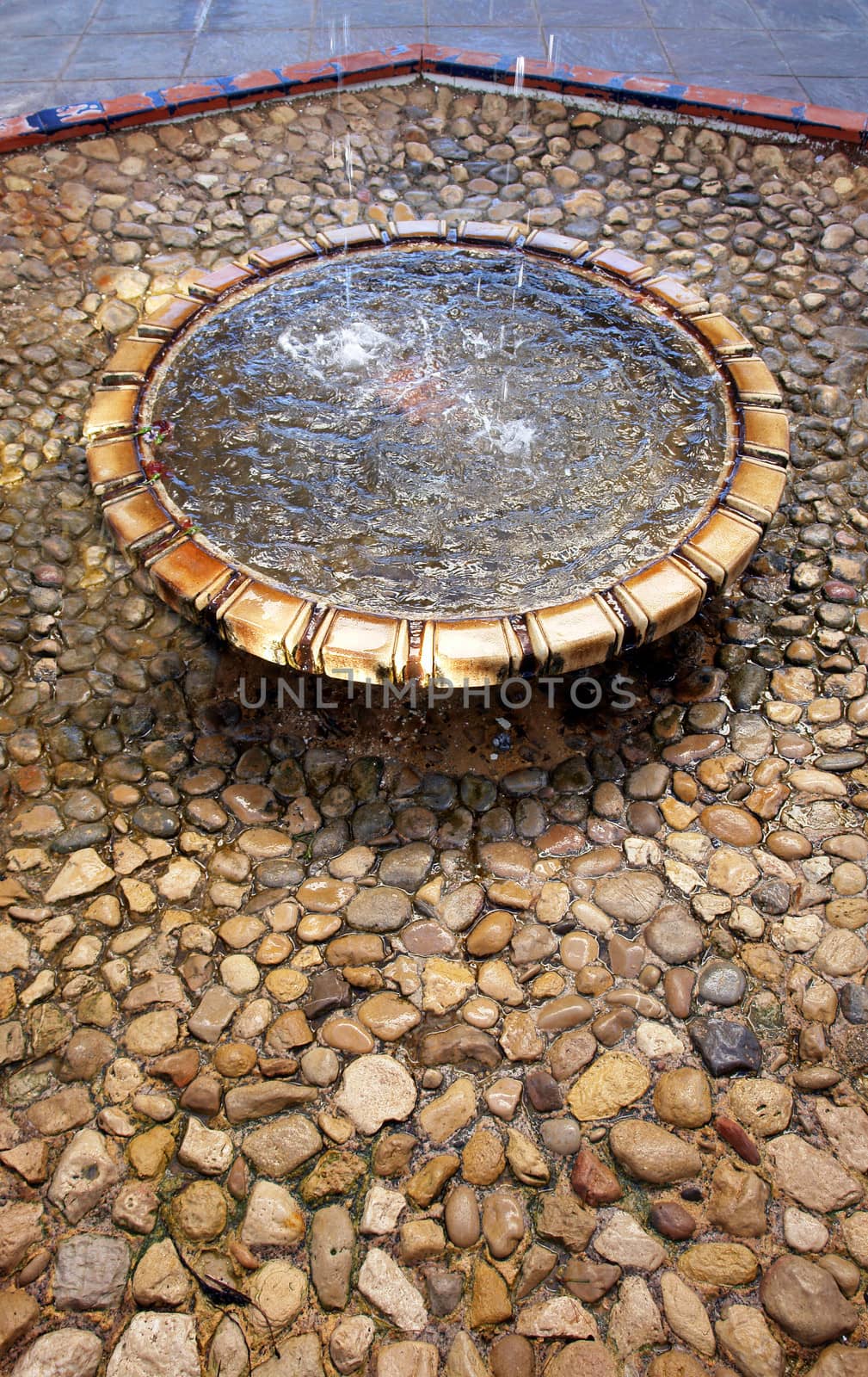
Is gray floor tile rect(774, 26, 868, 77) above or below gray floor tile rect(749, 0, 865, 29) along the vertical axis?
below

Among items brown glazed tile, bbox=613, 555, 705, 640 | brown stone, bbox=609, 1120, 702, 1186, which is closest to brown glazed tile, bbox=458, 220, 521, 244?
brown glazed tile, bbox=613, 555, 705, 640

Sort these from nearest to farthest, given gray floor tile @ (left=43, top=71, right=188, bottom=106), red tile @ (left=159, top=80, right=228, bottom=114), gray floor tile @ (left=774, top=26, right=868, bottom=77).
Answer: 1. red tile @ (left=159, top=80, right=228, bottom=114)
2. gray floor tile @ (left=43, top=71, right=188, bottom=106)
3. gray floor tile @ (left=774, top=26, right=868, bottom=77)

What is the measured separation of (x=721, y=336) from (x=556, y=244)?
31.4 inches

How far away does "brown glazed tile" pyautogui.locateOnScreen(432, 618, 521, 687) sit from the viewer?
89.6 inches

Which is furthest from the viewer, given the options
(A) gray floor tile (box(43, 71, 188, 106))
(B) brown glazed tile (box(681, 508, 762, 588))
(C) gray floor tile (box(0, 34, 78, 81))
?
(C) gray floor tile (box(0, 34, 78, 81))

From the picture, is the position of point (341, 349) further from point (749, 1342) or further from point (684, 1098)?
point (749, 1342)

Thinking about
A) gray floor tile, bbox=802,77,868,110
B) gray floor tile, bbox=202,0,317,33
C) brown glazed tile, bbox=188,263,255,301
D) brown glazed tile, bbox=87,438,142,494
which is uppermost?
gray floor tile, bbox=202,0,317,33

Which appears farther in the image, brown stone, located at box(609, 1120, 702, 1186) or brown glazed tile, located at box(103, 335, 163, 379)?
brown glazed tile, located at box(103, 335, 163, 379)

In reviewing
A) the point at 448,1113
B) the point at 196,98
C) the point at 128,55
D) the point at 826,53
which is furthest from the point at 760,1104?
Answer: the point at 128,55

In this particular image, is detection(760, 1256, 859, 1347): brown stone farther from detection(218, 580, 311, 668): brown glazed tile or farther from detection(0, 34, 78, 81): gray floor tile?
detection(0, 34, 78, 81): gray floor tile

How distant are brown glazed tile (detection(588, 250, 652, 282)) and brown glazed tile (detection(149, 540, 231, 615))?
76.9 inches

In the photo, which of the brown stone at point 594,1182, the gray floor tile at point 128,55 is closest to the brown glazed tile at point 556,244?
the gray floor tile at point 128,55

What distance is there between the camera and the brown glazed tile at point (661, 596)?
239 centimetres

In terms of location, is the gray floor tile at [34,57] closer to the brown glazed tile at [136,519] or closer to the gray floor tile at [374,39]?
the gray floor tile at [374,39]
